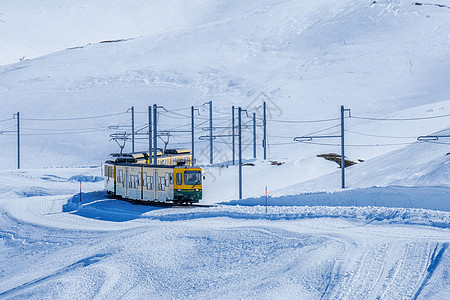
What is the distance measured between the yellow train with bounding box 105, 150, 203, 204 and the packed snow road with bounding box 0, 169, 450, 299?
3.53 meters

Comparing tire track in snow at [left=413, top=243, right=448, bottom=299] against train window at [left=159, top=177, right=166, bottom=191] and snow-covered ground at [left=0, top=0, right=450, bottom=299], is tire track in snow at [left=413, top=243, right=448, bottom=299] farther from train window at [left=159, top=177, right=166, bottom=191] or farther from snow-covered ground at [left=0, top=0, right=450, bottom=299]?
train window at [left=159, top=177, right=166, bottom=191]

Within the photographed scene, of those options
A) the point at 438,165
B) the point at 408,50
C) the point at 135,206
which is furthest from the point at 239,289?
the point at 408,50

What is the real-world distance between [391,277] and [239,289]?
4.29m

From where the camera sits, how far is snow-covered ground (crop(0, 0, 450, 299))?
63.1 ft

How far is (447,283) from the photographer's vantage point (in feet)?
55.7

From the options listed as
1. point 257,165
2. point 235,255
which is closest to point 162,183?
point 235,255

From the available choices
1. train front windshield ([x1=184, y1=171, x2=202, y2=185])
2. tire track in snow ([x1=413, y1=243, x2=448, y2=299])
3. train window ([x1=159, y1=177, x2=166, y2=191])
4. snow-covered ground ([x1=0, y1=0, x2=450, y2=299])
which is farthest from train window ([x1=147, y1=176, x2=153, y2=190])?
tire track in snow ([x1=413, y1=243, x2=448, y2=299])

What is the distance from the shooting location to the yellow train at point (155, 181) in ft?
110

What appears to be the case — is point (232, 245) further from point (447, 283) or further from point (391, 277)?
point (447, 283)

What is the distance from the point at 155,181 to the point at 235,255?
14.7m

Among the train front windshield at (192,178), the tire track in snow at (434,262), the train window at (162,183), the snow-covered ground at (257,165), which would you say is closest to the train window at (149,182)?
the train window at (162,183)

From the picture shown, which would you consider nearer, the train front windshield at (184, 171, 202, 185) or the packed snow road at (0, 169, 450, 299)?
the packed snow road at (0, 169, 450, 299)

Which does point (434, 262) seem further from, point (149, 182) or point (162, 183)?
point (149, 182)

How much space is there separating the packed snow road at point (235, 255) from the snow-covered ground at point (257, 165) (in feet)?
0.28
